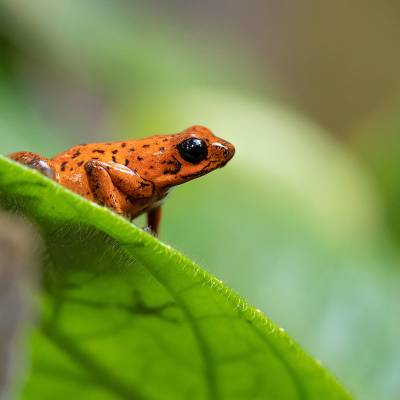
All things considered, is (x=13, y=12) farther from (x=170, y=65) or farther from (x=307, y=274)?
(x=307, y=274)

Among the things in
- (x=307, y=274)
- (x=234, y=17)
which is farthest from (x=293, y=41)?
(x=307, y=274)

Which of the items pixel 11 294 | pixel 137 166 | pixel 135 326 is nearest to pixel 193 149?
pixel 137 166

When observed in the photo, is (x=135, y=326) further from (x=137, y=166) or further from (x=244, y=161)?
(x=244, y=161)

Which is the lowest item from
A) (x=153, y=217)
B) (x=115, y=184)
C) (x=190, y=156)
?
(x=153, y=217)

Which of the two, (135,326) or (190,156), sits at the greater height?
(190,156)

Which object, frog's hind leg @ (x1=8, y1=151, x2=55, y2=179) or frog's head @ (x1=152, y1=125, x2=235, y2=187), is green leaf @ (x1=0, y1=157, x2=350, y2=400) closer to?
frog's hind leg @ (x1=8, y1=151, x2=55, y2=179)

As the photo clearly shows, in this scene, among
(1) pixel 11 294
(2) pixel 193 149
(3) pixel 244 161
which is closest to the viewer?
(1) pixel 11 294

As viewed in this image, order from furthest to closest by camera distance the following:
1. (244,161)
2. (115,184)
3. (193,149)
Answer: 1. (244,161)
2. (193,149)
3. (115,184)

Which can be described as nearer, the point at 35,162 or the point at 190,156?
the point at 35,162
